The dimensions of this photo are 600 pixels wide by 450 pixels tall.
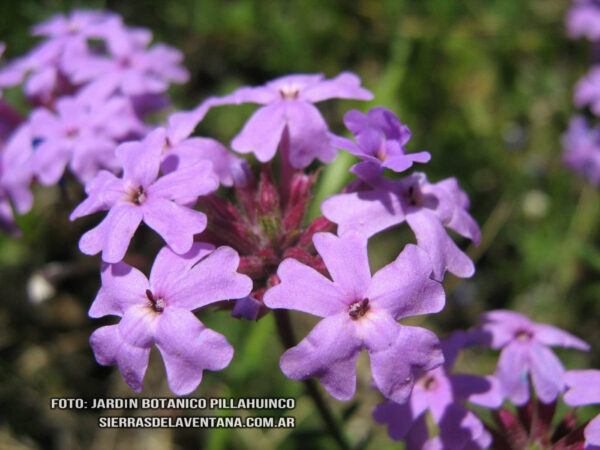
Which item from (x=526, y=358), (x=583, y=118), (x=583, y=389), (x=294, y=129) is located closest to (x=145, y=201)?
(x=294, y=129)

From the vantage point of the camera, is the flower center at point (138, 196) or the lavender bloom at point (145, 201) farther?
the flower center at point (138, 196)

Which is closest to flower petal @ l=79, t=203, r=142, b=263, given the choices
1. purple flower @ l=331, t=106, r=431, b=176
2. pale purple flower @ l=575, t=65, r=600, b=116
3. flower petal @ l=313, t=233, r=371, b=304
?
flower petal @ l=313, t=233, r=371, b=304

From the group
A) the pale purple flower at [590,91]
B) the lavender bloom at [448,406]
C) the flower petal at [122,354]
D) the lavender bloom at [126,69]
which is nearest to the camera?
the flower petal at [122,354]

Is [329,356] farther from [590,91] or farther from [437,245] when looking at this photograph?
[590,91]

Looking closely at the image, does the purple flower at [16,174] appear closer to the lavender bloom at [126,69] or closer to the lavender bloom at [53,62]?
the lavender bloom at [53,62]

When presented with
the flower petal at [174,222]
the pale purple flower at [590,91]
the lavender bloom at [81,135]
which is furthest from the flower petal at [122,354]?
the pale purple flower at [590,91]

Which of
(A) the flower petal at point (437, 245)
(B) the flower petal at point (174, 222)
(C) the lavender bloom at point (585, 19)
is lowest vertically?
(B) the flower petal at point (174, 222)

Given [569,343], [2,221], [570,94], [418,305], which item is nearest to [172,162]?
[418,305]

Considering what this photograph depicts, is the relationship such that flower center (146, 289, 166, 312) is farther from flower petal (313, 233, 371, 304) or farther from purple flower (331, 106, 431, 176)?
purple flower (331, 106, 431, 176)
